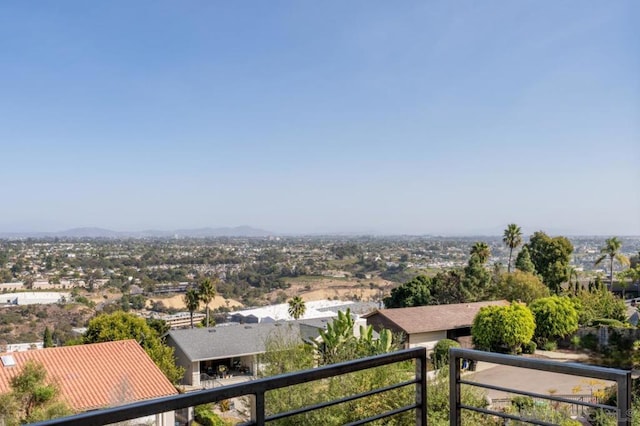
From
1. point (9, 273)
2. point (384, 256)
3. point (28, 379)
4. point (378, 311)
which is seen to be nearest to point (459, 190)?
point (378, 311)

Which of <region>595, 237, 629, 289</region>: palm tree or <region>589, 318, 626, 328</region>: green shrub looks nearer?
<region>589, 318, 626, 328</region>: green shrub

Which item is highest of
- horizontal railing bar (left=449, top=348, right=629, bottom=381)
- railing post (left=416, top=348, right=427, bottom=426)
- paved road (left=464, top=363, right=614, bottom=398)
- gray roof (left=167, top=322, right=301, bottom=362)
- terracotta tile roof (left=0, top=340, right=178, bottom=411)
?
horizontal railing bar (left=449, top=348, right=629, bottom=381)

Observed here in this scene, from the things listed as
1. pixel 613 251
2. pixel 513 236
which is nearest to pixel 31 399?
pixel 513 236

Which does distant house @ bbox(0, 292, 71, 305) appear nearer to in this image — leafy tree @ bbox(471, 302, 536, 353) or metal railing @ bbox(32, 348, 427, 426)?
leafy tree @ bbox(471, 302, 536, 353)

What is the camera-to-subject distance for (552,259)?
33.2 meters

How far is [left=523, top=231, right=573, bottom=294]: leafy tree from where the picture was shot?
32.9 m

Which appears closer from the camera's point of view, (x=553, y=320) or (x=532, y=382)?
(x=532, y=382)

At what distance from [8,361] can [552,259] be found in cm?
3140

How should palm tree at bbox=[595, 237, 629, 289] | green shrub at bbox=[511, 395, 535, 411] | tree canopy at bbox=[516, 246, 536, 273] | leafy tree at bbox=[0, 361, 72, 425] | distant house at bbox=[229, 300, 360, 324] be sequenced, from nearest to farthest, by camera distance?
green shrub at bbox=[511, 395, 535, 411] < leafy tree at bbox=[0, 361, 72, 425] < tree canopy at bbox=[516, 246, 536, 273] < palm tree at bbox=[595, 237, 629, 289] < distant house at bbox=[229, 300, 360, 324]

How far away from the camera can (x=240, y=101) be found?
29.2 metres

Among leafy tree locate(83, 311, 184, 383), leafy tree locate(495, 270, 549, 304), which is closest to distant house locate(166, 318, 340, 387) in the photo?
leafy tree locate(83, 311, 184, 383)

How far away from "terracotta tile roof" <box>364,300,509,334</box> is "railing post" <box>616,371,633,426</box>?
73.0 ft

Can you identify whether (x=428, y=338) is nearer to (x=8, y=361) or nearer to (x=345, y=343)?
(x=345, y=343)

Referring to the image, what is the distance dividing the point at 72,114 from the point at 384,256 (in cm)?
6717
